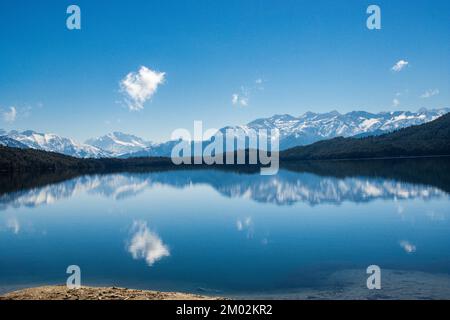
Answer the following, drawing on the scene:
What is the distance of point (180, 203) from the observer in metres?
83.4

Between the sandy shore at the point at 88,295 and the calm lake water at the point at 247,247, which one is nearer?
the sandy shore at the point at 88,295

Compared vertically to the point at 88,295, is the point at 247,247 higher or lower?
lower

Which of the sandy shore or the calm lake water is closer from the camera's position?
the sandy shore

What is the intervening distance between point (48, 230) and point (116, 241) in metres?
15.3

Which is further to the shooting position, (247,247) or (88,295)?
(247,247)

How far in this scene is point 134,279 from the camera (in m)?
29.4

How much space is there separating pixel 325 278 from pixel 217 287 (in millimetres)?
7492

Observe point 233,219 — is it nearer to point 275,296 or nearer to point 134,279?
point 134,279
